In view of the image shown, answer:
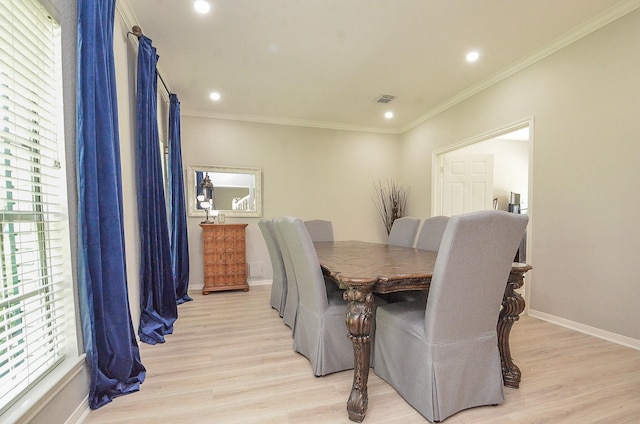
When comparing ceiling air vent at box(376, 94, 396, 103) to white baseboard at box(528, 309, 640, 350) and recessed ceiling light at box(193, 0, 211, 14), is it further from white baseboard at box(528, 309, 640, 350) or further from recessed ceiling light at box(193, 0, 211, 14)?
white baseboard at box(528, 309, 640, 350)

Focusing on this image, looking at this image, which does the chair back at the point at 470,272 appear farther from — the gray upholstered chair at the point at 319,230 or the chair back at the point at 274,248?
the gray upholstered chair at the point at 319,230

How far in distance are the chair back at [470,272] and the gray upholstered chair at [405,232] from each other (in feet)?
5.30

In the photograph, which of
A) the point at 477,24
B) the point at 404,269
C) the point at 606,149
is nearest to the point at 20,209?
the point at 404,269

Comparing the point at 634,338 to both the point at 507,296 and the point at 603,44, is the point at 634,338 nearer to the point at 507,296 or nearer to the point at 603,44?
the point at 507,296

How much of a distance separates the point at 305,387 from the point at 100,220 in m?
1.54

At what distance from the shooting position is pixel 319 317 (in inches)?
71.8

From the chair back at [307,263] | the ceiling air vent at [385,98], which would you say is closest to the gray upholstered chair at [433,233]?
the chair back at [307,263]

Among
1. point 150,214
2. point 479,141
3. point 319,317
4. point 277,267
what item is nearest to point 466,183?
point 479,141

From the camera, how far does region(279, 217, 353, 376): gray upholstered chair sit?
1.79 m

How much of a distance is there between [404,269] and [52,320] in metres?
1.81

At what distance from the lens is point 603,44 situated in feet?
7.78

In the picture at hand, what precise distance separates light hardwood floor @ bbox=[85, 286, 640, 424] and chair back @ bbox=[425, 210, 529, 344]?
50 cm

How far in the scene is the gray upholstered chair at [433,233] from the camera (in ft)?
8.48

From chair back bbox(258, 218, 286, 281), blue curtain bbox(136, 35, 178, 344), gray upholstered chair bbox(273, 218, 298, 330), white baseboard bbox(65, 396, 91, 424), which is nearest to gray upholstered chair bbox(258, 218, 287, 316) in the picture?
chair back bbox(258, 218, 286, 281)
